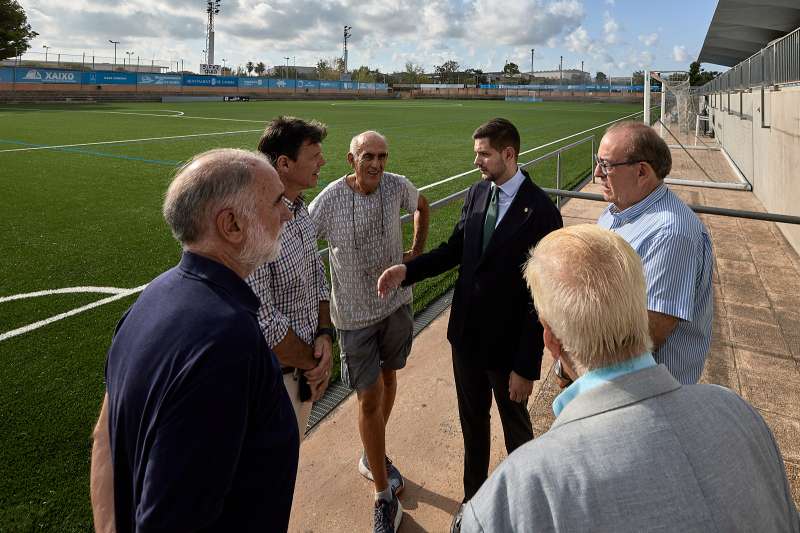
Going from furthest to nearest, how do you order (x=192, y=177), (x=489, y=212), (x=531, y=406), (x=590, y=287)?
(x=531, y=406) < (x=489, y=212) < (x=192, y=177) < (x=590, y=287)

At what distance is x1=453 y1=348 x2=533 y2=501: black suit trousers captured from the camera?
2.70 m

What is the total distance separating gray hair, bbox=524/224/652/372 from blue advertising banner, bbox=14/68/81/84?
171 ft

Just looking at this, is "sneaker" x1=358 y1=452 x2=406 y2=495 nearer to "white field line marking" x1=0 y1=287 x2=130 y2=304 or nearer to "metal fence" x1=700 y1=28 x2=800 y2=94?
"white field line marking" x1=0 y1=287 x2=130 y2=304

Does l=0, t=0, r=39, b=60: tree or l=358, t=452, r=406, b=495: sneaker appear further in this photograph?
l=0, t=0, r=39, b=60: tree

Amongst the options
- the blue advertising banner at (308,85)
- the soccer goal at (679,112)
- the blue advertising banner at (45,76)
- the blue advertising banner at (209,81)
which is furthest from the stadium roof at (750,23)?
the blue advertising banner at (308,85)

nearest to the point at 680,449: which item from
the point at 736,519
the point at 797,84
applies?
the point at 736,519

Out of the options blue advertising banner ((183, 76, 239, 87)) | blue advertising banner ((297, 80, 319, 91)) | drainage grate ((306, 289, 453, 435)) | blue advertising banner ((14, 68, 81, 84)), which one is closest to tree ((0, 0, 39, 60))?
blue advertising banner ((14, 68, 81, 84))

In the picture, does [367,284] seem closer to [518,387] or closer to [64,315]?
[518,387]

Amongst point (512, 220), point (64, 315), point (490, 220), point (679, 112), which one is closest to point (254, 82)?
point (679, 112)

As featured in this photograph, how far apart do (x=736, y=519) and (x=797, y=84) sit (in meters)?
10.2

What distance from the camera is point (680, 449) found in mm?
942

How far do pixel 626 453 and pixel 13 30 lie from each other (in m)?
61.7

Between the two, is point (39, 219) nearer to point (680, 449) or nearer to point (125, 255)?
point (125, 255)

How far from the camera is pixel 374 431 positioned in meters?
2.80
